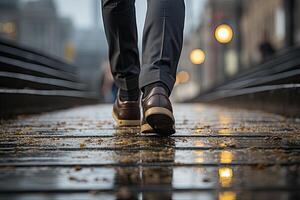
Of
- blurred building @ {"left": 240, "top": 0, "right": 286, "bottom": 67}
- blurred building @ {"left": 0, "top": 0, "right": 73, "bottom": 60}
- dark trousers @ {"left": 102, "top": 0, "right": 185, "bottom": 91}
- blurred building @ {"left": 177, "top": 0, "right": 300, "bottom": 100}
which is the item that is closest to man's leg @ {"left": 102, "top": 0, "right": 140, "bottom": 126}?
dark trousers @ {"left": 102, "top": 0, "right": 185, "bottom": 91}

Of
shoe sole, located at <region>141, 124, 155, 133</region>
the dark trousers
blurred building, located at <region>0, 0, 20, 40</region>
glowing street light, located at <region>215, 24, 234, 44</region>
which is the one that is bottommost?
shoe sole, located at <region>141, 124, 155, 133</region>

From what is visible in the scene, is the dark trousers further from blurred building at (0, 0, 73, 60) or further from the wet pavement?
blurred building at (0, 0, 73, 60)

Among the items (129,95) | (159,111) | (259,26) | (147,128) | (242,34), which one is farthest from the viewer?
(242,34)

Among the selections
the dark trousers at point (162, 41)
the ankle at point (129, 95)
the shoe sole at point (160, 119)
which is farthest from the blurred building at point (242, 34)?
the shoe sole at point (160, 119)

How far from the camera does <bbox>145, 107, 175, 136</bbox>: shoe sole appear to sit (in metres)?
2.67

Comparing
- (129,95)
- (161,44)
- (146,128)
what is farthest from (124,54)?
(146,128)

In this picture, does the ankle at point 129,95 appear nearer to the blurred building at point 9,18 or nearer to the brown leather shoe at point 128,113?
the brown leather shoe at point 128,113

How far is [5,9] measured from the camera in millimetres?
72125

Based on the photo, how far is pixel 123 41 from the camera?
343 cm

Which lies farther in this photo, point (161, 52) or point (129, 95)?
point (129, 95)

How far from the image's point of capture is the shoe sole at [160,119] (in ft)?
8.75

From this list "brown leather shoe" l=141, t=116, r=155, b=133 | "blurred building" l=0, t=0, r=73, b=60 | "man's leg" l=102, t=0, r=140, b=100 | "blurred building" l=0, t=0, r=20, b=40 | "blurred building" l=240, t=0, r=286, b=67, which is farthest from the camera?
"blurred building" l=0, t=0, r=73, b=60

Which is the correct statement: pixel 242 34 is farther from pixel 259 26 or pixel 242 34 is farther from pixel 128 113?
pixel 128 113

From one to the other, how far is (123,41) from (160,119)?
2.96 feet
